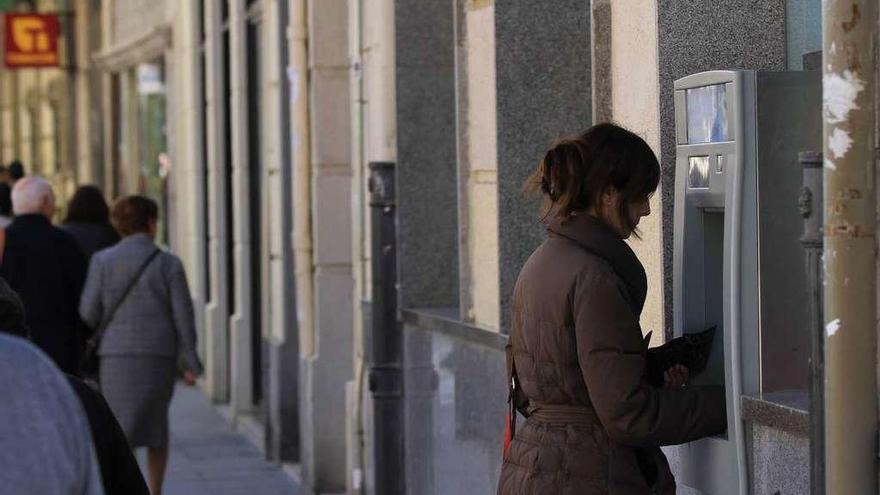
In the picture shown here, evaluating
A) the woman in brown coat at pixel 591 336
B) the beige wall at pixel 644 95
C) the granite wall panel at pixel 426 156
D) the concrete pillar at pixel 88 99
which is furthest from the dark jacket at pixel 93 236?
the concrete pillar at pixel 88 99

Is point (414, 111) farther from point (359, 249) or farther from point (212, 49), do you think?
point (212, 49)

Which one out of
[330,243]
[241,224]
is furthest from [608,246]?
[241,224]

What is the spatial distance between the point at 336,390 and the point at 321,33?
1836 mm

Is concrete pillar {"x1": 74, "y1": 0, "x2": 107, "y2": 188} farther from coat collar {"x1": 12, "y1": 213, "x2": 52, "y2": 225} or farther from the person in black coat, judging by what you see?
the person in black coat

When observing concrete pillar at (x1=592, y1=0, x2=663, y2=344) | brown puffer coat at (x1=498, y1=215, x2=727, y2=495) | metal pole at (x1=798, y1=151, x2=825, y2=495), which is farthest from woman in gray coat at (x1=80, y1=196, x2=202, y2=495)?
metal pole at (x1=798, y1=151, x2=825, y2=495)

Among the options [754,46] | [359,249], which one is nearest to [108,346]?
[359,249]

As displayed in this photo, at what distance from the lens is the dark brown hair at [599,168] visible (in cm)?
427

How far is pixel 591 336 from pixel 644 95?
4.64 feet

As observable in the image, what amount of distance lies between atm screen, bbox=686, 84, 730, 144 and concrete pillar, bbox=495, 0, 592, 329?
80.2 inches

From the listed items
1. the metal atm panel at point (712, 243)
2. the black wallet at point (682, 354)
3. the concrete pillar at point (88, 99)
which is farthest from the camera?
the concrete pillar at point (88, 99)

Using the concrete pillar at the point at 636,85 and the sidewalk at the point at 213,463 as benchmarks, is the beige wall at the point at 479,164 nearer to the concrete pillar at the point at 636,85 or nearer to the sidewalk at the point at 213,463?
the concrete pillar at the point at 636,85

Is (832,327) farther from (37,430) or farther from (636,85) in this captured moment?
(636,85)

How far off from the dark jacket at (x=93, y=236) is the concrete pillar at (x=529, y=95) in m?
5.00

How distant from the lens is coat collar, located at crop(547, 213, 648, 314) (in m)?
4.28
